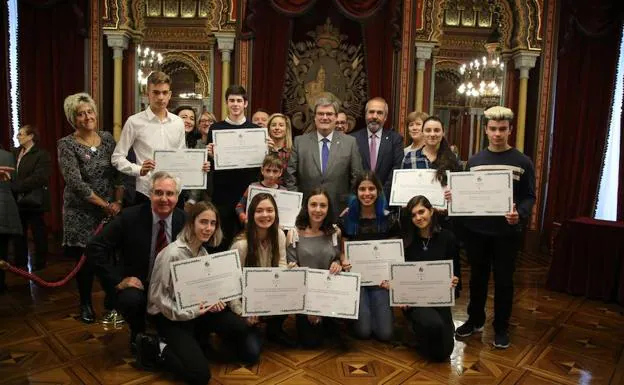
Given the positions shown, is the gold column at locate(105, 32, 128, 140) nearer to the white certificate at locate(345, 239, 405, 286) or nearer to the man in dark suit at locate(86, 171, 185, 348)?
the man in dark suit at locate(86, 171, 185, 348)

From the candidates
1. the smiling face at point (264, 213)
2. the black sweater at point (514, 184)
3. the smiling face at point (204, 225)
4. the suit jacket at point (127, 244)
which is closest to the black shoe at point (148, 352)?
the suit jacket at point (127, 244)

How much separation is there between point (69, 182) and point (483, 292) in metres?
2.67

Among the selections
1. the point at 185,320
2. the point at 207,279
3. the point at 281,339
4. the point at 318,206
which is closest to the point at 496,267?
the point at 318,206

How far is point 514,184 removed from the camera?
307cm

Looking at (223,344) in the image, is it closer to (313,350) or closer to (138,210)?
(313,350)

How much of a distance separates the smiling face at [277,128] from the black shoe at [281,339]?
1.36 m

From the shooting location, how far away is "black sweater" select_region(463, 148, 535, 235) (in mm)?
3014

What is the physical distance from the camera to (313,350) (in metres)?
3.02

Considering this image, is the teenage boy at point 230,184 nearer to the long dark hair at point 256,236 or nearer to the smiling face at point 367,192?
the long dark hair at point 256,236

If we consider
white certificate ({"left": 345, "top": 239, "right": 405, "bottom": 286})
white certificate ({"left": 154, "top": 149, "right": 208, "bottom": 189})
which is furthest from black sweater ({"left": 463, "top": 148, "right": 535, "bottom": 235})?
white certificate ({"left": 154, "top": 149, "right": 208, "bottom": 189})

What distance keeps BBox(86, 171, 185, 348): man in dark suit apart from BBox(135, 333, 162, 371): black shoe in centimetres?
12

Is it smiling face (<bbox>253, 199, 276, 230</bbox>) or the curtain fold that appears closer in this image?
smiling face (<bbox>253, 199, 276, 230</bbox>)

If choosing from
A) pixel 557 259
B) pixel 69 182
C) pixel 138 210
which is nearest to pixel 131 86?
pixel 69 182

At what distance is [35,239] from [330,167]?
2995mm
